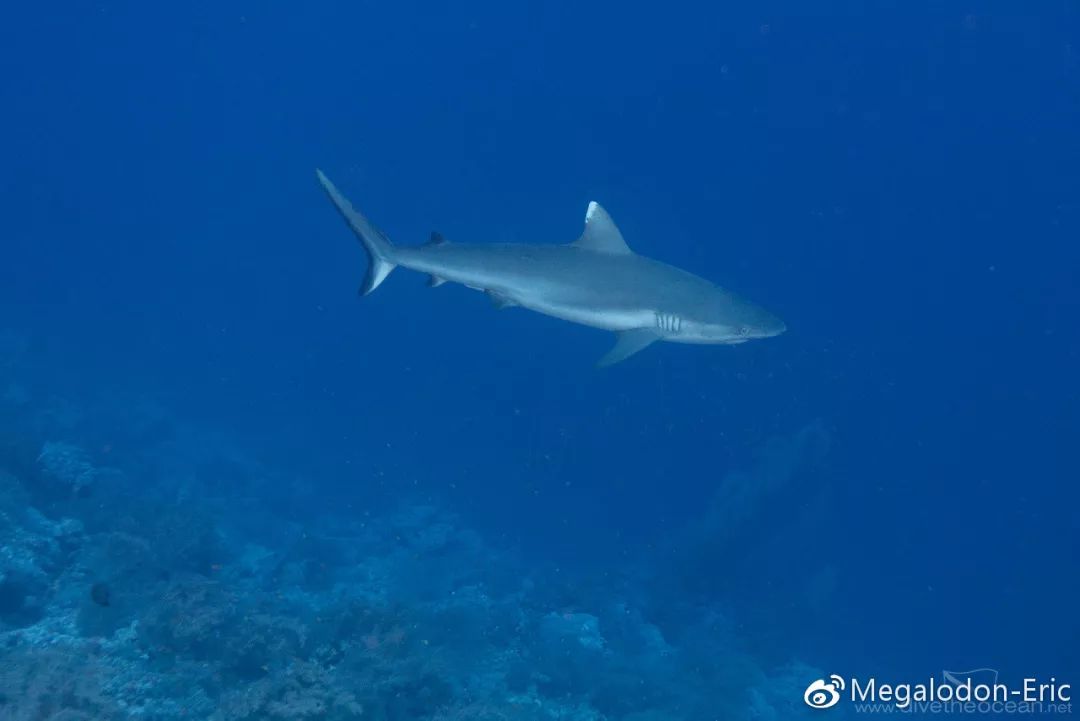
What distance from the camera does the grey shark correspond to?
6723 mm

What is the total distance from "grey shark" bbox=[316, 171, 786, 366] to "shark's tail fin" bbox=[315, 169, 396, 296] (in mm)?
490

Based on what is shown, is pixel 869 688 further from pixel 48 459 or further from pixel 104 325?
pixel 104 325

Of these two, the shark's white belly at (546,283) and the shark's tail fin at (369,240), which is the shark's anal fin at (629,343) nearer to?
the shark's white belly at (546,283)

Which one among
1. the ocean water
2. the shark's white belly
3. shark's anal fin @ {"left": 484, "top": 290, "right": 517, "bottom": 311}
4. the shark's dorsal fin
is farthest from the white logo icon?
shark's anal fin @ {"left": 484, "top": 290, "right": 517, "bottom": 311}

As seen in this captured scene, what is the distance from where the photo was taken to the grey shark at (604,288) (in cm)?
672

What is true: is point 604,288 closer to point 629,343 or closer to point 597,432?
point 629,343

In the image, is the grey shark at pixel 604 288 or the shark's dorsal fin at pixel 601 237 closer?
the grey shark at pixel 604 288

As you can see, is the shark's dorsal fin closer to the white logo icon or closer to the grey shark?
the grey shark

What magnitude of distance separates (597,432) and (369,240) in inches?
755

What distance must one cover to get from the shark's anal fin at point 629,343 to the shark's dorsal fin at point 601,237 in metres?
0.90

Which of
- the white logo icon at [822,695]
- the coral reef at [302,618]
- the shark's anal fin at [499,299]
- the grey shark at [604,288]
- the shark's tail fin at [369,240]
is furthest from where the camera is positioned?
the white logo icon at [822,695]

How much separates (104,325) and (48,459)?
37581 millimetres

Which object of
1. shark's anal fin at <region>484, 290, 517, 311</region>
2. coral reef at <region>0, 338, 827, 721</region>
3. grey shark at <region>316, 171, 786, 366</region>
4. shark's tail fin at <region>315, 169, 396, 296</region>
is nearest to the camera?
grey shark at <region>316, 171, 786, 366</region>

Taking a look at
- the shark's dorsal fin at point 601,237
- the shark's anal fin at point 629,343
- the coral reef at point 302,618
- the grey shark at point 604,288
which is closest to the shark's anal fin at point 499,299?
the grey shark at point 604,288
